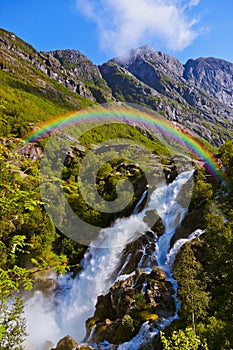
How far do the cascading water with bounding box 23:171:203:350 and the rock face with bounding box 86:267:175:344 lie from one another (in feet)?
5.63

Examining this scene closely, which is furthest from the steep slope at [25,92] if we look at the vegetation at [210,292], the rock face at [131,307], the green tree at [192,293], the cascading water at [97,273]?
the green tree at [192,293]

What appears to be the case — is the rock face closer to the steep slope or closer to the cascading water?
the cascading water

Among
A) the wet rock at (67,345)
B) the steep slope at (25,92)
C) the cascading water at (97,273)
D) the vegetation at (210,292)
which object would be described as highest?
the steep slope at (25,92)

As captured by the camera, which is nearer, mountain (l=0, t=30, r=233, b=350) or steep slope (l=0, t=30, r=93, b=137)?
mountain (l=0, t=30, r=233, b=350)

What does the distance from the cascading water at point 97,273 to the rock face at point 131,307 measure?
5.63ft

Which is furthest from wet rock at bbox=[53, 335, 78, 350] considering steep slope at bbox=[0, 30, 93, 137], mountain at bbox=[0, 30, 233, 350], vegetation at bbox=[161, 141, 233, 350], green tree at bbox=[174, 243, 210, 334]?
steep slope at bbox=[0, 30, 93, 137]

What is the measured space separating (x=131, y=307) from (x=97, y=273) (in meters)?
14.3

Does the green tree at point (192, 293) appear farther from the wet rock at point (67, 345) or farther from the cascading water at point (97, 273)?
the wet rock at point (67, 345)

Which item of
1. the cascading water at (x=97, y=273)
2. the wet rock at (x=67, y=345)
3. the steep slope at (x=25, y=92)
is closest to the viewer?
the wet rock at (x=67, y=345)

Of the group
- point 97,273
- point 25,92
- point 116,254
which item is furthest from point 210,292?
point 25,92

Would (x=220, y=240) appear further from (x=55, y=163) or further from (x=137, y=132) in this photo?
(x=137, y=132)

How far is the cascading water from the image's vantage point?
30766 millimetres

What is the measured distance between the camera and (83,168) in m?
68.0

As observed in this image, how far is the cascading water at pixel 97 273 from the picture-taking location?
101ft
